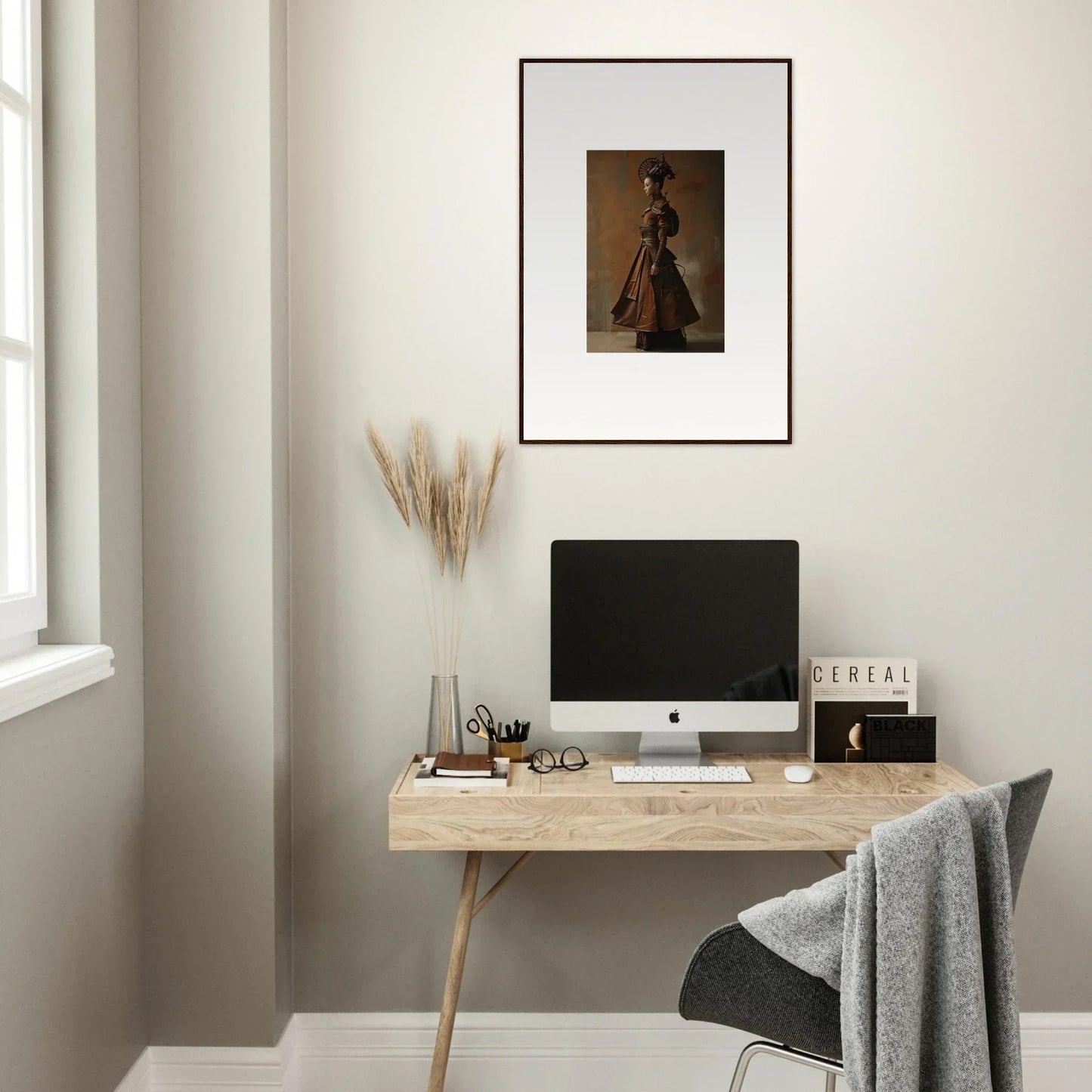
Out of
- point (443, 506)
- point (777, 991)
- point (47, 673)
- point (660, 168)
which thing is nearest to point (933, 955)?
point (777, 991)

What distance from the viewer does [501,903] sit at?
7.75 feet

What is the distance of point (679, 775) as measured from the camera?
6.81 feet

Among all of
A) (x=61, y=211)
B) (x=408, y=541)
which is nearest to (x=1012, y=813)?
(x=408, y=541)

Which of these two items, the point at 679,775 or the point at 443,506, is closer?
the point at 679,775

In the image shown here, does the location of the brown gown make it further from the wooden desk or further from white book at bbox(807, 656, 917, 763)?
the wooden desk

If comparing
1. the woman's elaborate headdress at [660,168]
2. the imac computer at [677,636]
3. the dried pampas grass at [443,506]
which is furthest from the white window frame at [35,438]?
the woman's elaborate headdress at [660,168]

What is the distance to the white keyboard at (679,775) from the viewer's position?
6.72ft

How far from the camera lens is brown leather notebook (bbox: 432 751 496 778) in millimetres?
2045

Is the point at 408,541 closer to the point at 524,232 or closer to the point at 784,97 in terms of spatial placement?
the point at 524,232

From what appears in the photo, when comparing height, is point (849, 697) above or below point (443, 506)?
below

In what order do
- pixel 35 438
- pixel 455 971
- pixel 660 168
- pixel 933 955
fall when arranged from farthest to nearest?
1. pixel 660 168
2. pixel 455 971
3. pixel 35 438
4. pixel 933 955

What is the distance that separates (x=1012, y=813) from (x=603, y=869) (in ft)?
3.46

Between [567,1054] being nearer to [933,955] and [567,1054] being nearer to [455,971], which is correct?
[455,971]

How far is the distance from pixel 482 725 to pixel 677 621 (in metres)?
0.51
